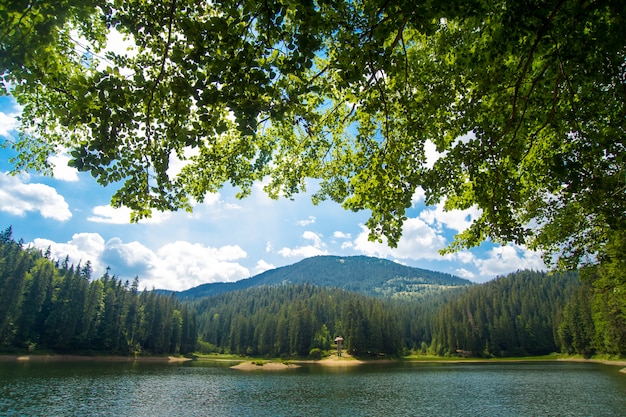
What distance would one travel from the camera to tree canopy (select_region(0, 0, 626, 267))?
4227 mm

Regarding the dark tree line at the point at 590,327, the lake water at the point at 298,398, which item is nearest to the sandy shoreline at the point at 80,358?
the lake water at the point at 298,398

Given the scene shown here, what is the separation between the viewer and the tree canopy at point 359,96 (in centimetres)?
423

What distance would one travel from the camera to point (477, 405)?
33375 mm

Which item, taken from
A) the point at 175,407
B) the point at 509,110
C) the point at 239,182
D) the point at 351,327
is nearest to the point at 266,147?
the point at 239,182

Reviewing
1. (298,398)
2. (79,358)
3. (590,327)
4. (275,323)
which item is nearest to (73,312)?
(79,358)

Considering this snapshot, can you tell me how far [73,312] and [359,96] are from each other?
103468 mm

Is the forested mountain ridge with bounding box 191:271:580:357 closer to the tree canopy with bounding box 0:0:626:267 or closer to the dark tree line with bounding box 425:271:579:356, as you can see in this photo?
the dark tree line with bounding box 425:271:579:356

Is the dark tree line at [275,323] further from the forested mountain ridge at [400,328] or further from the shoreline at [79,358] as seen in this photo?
the shoreline at [79,358]

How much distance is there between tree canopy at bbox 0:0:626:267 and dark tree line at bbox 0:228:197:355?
3641 inches

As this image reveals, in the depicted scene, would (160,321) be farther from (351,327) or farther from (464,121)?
(464,121)

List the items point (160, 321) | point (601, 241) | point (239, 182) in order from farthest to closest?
1. point (160, 321)
2. point (601, 241)
3. point (239, 182)

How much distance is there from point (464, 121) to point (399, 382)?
5350 cm

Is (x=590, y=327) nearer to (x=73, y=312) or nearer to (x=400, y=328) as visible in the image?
(x=400, y=328)

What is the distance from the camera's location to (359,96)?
22.4ft
